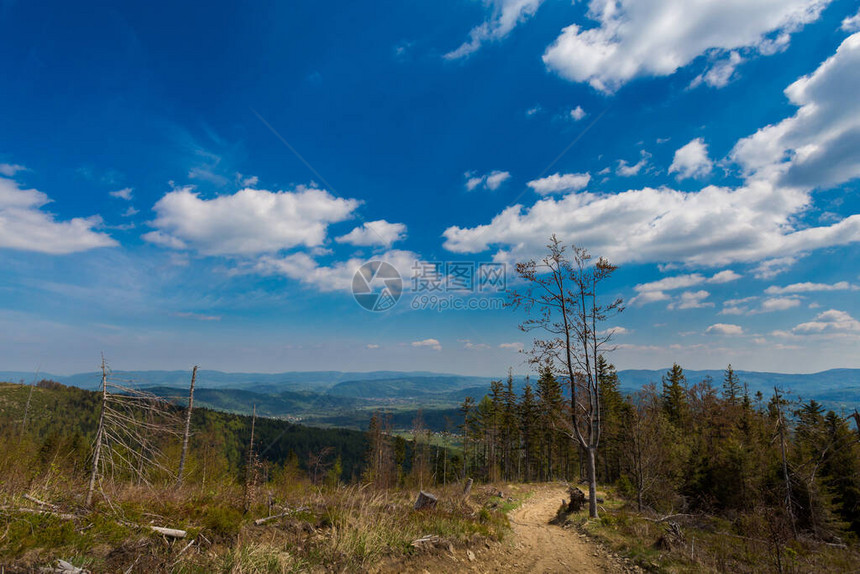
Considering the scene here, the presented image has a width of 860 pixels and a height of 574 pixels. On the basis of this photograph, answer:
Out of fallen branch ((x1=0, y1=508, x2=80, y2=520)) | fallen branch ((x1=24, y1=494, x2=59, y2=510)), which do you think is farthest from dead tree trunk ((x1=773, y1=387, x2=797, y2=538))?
fallen branch ((x1=24, y1=494, x2=59, y2=510))

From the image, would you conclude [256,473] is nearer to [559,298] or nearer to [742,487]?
[559,298]

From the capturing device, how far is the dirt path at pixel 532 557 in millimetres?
6698

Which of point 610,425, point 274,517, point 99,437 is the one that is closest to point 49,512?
point 99,437

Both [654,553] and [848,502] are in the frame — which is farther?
[848,502]

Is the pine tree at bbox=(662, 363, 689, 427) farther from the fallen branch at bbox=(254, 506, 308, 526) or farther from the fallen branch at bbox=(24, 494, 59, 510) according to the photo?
the fallen branch at bbox=(24, 494, 59, 510)

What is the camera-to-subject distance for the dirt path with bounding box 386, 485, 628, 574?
22.0 ft

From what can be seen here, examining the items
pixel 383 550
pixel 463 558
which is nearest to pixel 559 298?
pixel 463 558

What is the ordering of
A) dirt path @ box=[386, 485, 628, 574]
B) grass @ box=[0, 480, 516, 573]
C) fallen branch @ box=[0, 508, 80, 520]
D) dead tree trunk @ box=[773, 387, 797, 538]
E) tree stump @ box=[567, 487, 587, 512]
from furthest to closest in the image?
1. dead tree trunk @ box=[773, 387, 797, 538]
2. tree stump @ box=[567, 487, 587, 512]
3. dirt path @ box=[386, 485, 628, 574]
4. fallen branch @ box=[0, 508, 80, 520]
5. grass @ box=[0, 480, 516, 573]

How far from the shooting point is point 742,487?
19719mm

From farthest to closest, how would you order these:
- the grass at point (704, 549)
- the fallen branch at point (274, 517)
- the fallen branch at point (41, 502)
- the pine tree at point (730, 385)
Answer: the pine tree at point (730, 385), the grass at point (704, 549), the fallen branch at point (274, 517), the fallen branch at point (41, 502)

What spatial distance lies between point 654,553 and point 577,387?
6115 millimetres

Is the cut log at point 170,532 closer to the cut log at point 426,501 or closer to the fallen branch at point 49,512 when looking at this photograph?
the fallen branch at point 49,512

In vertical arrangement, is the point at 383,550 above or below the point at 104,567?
below

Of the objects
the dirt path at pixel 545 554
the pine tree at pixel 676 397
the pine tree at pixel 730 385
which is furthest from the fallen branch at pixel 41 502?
the pine tree at pixel 730 385
